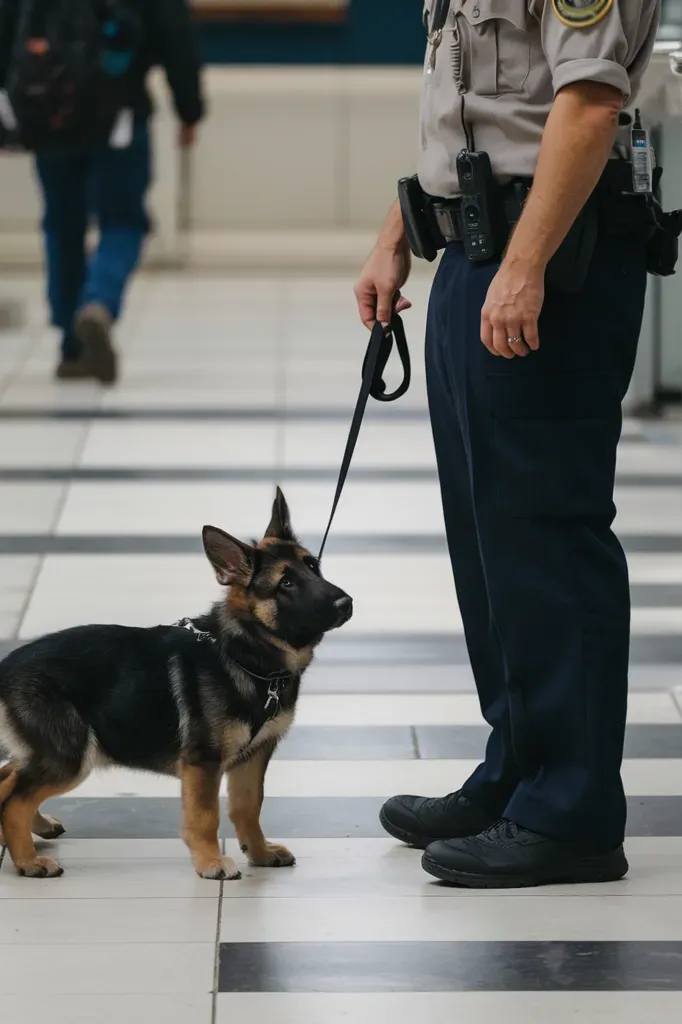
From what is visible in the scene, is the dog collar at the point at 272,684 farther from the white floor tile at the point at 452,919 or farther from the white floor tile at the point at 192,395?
the white floor tile at the point at 192,395

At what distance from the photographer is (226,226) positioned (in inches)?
396

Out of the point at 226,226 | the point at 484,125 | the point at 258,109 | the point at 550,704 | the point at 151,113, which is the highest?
the point at 484,125

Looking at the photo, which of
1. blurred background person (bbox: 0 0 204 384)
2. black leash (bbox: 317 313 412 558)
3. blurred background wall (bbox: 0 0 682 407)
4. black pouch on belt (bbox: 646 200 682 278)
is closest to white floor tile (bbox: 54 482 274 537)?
blurred background person (bbox: 0 0 204 384)

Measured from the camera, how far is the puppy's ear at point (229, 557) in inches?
94.7

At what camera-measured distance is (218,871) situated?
2418mm

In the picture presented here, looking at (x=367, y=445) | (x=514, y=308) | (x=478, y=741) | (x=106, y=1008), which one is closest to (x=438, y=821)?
(x=478, y=741)

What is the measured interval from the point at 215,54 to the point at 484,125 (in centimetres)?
800

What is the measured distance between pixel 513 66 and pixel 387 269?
47 cm

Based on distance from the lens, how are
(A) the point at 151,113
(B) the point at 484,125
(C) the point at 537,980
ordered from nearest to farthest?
(C) the point at 537,980 → (B) the point at 484,125 → (A) the point at 151,113

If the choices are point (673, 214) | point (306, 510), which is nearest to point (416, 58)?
point (306, 510)

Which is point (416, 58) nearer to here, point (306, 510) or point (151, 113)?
point (151, 113)

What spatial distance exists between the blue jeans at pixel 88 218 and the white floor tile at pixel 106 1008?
4.54 meters

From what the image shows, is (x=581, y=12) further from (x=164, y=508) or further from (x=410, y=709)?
(x=164, y=508)

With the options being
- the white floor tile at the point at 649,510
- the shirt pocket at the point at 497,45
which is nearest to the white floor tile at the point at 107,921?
the shirt pocket at the point at 497,45
